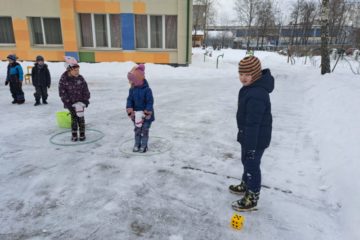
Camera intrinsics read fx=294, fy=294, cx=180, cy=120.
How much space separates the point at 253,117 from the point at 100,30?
17.8 meters

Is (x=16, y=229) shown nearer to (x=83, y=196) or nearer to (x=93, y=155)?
(x=83, y=196)

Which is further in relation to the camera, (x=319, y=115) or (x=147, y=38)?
(x=147, y=38)

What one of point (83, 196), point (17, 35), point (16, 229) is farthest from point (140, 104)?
point (17, 35)

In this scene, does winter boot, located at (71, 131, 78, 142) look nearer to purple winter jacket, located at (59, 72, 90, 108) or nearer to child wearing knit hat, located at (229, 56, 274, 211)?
purple winter jacket, located at (59, 72, 90, 108)

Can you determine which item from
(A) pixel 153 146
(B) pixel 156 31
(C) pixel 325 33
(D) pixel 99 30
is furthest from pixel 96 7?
(A) pixel 153 146

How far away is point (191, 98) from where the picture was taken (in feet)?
34.7

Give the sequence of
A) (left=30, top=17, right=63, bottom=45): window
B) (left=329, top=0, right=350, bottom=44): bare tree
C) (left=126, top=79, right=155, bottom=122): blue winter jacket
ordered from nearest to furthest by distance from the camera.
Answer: (left=126, top=79, right=155, bottom=122): blue winter jacket < (left=30, top=17, right=63, bottom=45): window < (left=329, top=0, right=350, bottom=44): bare tree

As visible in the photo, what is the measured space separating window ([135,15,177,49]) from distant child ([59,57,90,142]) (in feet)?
45.9

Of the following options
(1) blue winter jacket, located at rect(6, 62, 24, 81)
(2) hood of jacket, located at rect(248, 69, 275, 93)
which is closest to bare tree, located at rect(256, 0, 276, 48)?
(1) blue winter jacket, located at rect(6, 62, 24, 81)

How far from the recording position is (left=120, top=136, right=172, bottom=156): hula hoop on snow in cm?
546

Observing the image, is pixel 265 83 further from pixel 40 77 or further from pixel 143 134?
pixel 40 77

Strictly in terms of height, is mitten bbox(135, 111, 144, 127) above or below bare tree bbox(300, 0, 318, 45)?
below

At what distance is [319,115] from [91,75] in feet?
39.4

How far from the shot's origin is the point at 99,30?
62.4 ft
